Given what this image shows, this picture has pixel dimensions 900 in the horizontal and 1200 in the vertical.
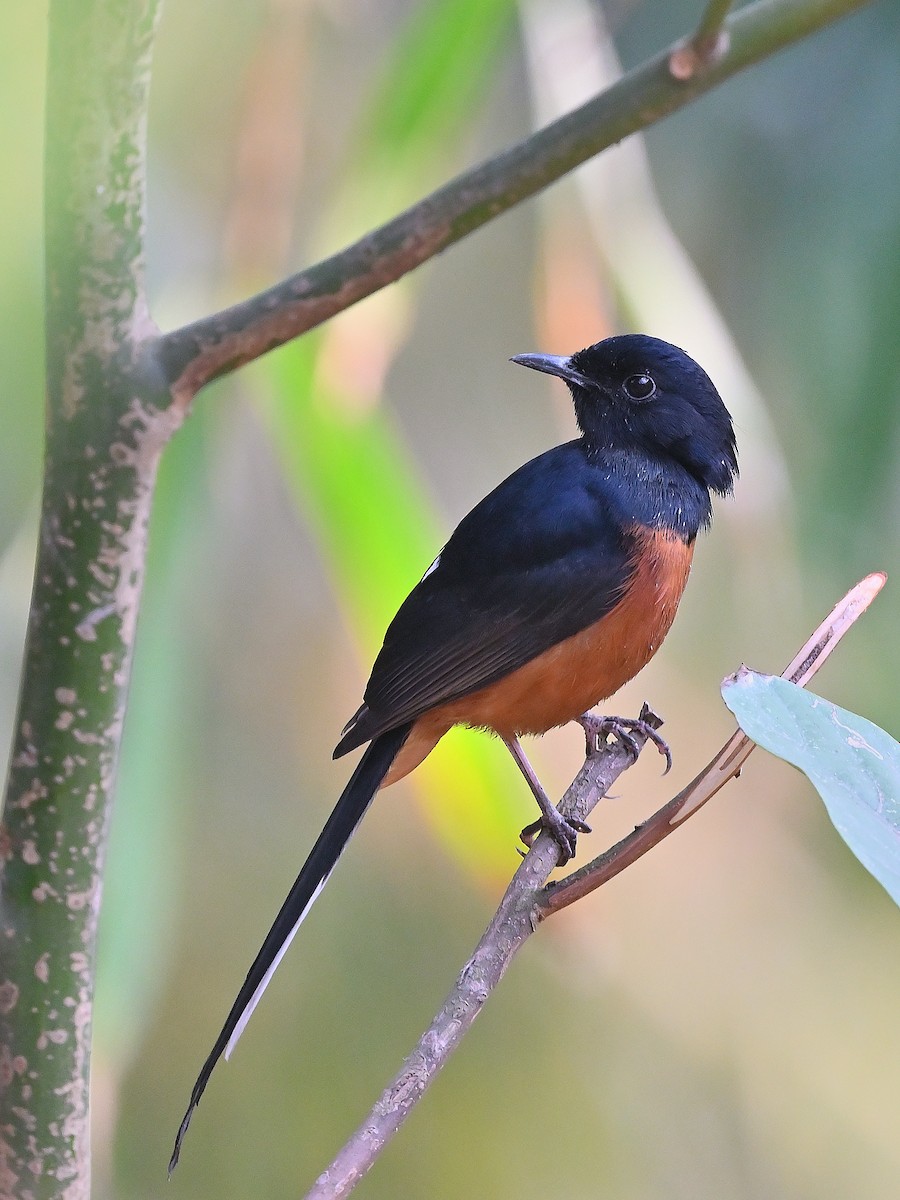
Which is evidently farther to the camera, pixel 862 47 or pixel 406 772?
pixel 862 47

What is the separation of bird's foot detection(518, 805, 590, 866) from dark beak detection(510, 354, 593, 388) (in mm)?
736

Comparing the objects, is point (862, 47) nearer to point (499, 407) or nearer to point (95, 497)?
point (499, 407)

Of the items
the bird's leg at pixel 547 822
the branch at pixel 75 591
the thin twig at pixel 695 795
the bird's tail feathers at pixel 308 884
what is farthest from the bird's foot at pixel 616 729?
the branch at pixel 75 591

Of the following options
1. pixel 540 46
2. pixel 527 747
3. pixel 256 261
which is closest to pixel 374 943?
pixel 527 747

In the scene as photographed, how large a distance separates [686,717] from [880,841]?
2.28 metres

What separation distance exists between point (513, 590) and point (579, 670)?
0.55 feet

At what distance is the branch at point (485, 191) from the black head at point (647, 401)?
1.52 metres

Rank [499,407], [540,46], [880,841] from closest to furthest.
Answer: [880,841] → [540,46] → [499,407]

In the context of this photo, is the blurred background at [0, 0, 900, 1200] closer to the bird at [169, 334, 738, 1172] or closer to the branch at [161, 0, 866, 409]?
the bird at [169, 334, 738, 1172]

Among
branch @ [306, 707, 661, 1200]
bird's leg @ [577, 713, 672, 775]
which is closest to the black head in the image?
bird's leg @ [577, 713, 672, 775]

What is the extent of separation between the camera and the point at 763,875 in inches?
122

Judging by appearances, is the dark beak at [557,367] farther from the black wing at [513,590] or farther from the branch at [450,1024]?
the branch at [450,1024]

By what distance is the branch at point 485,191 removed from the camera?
2.13 feet

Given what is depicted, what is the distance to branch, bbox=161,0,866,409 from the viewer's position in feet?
2.13
